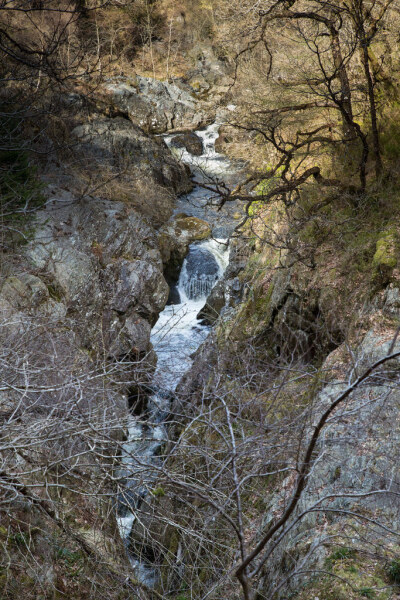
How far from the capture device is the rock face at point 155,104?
21203mm

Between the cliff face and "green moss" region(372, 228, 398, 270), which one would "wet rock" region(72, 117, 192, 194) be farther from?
"green moss" region(372, 228, 398, 270)

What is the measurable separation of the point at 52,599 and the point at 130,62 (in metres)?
25.4

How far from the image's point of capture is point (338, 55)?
7.46 metres

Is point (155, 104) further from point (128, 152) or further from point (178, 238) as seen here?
point (178, 238)

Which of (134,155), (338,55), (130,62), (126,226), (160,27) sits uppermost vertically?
(160,27)

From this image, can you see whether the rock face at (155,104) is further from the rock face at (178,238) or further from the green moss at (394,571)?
the green moss at (394,571)

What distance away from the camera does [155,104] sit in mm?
22156

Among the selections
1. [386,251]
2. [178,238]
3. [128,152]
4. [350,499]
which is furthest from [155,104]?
[350,499]

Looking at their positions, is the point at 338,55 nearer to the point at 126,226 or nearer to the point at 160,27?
the point at 126,226

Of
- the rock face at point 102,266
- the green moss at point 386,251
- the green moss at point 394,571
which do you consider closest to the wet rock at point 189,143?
the rock face at point 102,266

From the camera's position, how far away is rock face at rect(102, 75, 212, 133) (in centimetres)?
2120

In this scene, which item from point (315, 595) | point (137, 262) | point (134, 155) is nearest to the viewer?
point (315, 595)

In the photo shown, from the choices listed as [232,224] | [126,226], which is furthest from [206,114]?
[126,226]

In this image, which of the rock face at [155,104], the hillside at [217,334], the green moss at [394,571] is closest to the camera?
the green moss at [394,571]
